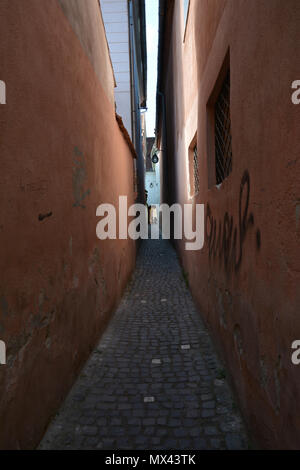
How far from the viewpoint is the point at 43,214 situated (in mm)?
2254

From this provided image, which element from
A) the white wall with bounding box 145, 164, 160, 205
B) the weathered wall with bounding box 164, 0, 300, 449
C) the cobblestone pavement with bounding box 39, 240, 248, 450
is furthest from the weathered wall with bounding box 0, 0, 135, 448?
the white wall with bounding box 145, 164, 160, 205

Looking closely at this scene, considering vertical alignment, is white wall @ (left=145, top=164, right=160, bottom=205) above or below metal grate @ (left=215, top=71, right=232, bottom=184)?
above

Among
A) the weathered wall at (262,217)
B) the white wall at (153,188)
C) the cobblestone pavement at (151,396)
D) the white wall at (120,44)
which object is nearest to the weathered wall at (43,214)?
the cobblestone pavement at (151,396)

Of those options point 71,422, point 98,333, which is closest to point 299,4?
point 71,422

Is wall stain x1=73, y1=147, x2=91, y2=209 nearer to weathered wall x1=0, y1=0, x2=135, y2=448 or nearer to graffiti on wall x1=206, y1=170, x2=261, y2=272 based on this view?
weathered wall x1=0, y1=0, x2=135, y2=448

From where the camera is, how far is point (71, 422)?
239 centimetres

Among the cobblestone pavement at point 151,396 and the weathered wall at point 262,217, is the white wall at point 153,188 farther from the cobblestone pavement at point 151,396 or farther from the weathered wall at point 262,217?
the weathered wall at point 262,217

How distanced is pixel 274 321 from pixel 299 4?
157 cm

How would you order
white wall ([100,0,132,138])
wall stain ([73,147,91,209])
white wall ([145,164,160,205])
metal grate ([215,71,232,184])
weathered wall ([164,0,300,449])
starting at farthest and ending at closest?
white wall ([145,164,160,205]) < white wall ([100,0,132,138]) < metal grate ([215,71,232,184]) < wall stain ([73,147,91,209]) < weathered wall ([164,0,300,449])

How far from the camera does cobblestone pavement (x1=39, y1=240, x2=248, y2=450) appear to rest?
220cm

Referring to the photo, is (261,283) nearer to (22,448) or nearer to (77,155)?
(22,448)

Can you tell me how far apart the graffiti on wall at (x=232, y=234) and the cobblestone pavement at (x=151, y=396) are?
116 centimetres

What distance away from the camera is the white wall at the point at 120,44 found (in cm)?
941

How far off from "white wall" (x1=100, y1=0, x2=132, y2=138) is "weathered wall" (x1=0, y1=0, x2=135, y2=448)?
6244 millimetres
